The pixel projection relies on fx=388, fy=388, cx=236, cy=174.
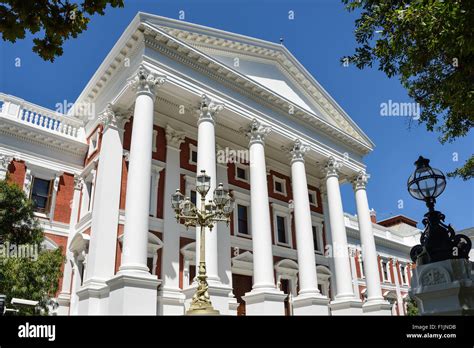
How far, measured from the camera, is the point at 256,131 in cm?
1966

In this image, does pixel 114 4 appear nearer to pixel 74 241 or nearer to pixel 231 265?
pixel 74 241

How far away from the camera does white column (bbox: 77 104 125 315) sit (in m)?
14.5

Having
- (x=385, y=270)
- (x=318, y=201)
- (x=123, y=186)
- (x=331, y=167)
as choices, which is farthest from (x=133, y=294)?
(x=385, y=270)

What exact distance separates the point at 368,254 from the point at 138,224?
50.9ft

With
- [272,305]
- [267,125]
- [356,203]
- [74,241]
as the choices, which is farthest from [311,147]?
Answer: [74,241]

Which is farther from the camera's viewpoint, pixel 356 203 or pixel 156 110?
pixel 356 203

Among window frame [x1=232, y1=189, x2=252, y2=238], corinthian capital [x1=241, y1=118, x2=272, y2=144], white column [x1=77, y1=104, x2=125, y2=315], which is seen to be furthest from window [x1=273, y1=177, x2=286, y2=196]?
white column [x1=77, y1=104, x2=125, y2=315]

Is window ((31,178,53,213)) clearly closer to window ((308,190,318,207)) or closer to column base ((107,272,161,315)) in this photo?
column base ((107,272,161,315))

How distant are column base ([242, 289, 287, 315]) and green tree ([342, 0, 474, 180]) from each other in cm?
959

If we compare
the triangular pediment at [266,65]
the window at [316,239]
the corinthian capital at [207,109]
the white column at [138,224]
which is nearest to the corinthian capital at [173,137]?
the corinthian capital at [207,109]
